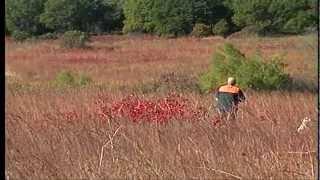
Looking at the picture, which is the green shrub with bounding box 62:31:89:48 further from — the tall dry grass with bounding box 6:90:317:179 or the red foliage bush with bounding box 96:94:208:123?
the tall dry grass with bounding box 6:90:317:179

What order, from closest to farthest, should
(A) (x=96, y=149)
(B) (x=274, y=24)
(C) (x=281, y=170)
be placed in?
(C) (x=281, y=170), (A) (x=96, y=149), (B) (x=274, y=24)

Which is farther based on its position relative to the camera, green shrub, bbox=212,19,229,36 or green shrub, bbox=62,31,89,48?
green shrub, bbox=62,31,89,48

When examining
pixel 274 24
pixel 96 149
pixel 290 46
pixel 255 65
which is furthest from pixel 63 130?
pixel 274 24

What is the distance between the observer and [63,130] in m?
5.29

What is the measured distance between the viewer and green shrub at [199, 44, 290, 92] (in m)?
18.4

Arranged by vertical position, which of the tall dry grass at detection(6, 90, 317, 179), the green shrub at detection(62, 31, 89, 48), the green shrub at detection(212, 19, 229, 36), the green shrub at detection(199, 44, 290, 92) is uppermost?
the tall dry grass at detection(6, 90, 317, 179)

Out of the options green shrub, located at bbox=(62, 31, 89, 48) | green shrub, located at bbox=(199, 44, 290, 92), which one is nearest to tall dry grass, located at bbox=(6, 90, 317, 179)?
green shrub, located at bbox=(199, 44, 290, 92)

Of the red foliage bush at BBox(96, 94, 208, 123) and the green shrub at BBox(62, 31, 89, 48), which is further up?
the red foliage bush at BBox(96, 94, 208, 123)

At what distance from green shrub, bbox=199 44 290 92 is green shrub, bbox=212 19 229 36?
18611 millimetres

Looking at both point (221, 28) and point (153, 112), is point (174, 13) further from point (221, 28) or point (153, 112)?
point (153, 112)

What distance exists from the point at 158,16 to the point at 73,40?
1349cm

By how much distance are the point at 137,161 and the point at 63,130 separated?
4.16 ft

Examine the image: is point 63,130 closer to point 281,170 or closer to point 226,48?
point 281,170

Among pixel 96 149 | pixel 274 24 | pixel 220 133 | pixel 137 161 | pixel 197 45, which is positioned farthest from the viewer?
pixel 274 24
